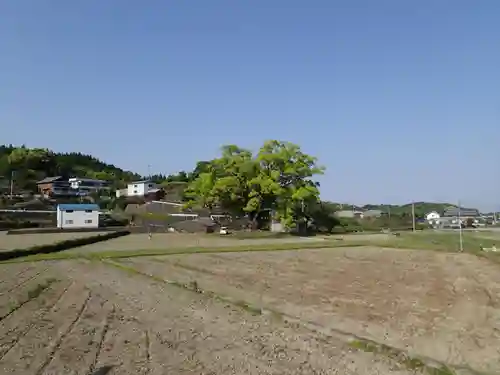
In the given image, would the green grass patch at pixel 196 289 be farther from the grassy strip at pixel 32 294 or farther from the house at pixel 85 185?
the house at pixel 85 185

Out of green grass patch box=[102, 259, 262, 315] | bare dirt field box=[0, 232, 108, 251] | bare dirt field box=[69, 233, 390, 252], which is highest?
bare dirt field box=[0, 232, 108, 251]

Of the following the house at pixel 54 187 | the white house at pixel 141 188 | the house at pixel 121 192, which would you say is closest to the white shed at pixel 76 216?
the house at pixel 54 187

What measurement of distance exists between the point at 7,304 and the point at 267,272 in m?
8.05

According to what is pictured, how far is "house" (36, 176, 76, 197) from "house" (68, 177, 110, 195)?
5.13ft

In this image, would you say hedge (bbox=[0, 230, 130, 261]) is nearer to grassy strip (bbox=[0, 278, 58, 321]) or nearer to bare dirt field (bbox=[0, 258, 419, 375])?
grassy strip (bbox=[0, 278, 58, 321])

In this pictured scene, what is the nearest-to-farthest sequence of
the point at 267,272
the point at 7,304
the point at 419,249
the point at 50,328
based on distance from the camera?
the point at 50,328, the point at 7,304, the point at 267,272, the point at 419,249

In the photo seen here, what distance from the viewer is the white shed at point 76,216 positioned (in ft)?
152

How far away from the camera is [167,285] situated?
38.9 ft

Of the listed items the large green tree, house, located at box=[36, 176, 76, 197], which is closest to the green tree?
the large green tree

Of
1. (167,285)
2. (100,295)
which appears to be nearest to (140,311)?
(100,295)

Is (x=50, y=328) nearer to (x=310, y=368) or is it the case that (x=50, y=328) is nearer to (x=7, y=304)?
(x=7, y=304)

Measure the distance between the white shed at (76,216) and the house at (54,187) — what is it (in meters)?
22.5

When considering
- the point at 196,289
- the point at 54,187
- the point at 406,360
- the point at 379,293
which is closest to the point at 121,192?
the point at 54,187

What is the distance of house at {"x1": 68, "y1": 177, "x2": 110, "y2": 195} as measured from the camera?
241 ft
